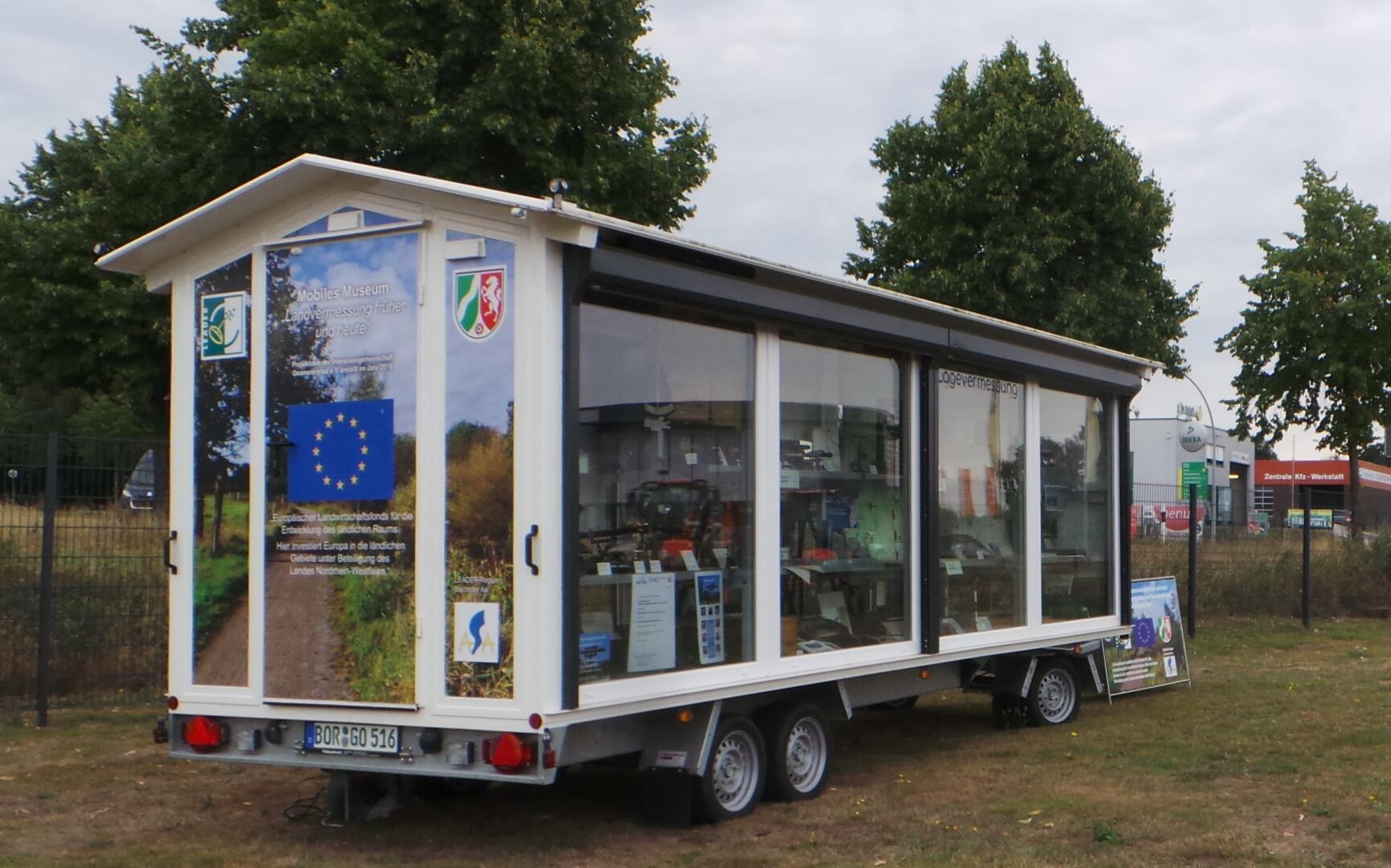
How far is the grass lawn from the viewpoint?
21.6ft

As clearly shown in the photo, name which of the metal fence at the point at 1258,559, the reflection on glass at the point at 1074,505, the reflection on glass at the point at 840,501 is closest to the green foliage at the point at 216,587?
the reflection on glass at the point at 840,501

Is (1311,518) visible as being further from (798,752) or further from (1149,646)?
(798,752)

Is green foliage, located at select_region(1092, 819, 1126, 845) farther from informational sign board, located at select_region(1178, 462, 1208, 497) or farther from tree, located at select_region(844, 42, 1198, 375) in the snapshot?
informational sign board, located at select_region(1178, 462, 1208, 497)

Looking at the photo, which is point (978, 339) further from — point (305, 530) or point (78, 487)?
point (78, 487)

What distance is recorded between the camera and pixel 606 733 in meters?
6.61

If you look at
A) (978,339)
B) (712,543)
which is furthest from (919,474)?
(712,543)

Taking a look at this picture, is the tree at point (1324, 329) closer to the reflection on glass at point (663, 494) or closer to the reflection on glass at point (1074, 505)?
the reflection on glass at point (1074, 505)

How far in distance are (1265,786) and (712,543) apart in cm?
356

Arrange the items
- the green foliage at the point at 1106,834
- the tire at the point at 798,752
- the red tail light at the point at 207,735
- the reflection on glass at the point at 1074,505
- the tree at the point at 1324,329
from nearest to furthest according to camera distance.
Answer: the green foliage at the point at 1106,834 < the red tail light at the point at 207,735 < the tire at the point at 798,752 < the reflection on glass at the point at 1074,505 < the tree at the point at 1324,329

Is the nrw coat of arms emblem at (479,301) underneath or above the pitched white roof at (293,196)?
underneath

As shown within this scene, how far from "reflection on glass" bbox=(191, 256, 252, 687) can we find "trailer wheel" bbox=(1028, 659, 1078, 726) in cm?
595

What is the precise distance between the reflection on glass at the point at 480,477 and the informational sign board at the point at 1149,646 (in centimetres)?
686

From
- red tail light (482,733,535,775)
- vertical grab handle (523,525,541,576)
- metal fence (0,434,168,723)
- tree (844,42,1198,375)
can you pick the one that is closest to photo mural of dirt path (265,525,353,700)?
red tail light (482,733,535,775)

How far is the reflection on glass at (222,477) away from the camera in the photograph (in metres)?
6.89
